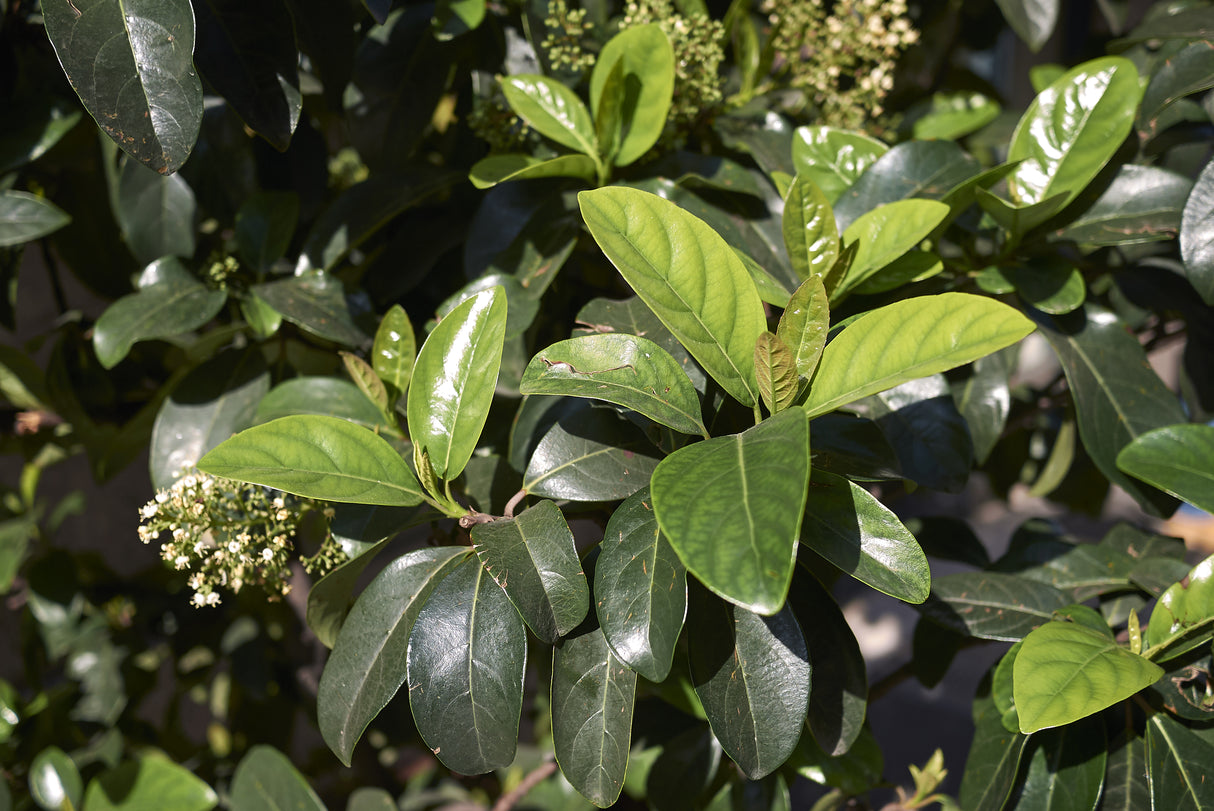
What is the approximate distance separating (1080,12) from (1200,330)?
133 inches

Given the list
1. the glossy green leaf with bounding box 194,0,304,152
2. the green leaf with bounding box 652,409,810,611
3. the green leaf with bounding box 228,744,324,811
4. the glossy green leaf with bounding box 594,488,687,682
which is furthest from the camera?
the green leaf with bounding box 228,744,324,811

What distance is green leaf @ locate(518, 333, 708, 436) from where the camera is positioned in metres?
0.58

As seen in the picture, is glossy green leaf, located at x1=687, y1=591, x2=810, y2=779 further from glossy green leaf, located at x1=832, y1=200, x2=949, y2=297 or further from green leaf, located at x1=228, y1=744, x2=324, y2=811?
green leaf, located at x1=228, y1=744, x2=324, y2=811

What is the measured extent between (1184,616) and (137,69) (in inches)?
40.4

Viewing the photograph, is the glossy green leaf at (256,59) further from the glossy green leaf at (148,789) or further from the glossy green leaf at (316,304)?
the glossy green leaf at (148,789)

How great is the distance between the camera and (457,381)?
0.68 metres

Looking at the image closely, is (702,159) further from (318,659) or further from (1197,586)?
(318,659)

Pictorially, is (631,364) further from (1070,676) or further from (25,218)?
(25,218)

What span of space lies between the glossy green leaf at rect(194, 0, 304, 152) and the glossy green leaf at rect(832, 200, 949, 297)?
21.8 inches

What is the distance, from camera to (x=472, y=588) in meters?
0.64

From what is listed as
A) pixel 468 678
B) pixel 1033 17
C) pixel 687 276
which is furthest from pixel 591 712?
pixel 1033 17

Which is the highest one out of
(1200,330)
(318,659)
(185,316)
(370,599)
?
(185,316)

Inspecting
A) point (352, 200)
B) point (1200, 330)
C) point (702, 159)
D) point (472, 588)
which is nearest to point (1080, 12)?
point (1200, 330)

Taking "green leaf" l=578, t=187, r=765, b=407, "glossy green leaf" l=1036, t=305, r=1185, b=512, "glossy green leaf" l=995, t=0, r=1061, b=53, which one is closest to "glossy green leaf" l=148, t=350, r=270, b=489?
"green leaf" l=578, t=187, r=765, b=407
